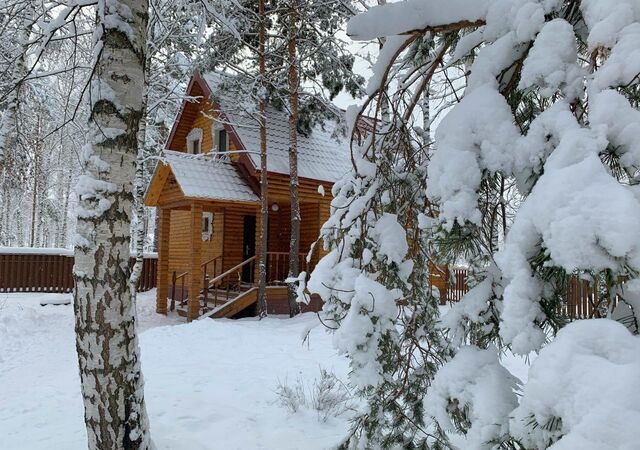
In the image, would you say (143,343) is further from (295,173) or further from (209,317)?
(295,173)

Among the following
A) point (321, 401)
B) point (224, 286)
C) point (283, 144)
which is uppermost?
point (283, 144)

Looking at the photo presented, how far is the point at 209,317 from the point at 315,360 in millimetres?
4157

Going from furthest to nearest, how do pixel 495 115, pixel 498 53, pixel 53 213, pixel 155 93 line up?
pixel 53 213, pixel 155 93, pixel 498 53, pixel 495 115

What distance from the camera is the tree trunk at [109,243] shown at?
110 inches

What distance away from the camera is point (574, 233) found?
998mm

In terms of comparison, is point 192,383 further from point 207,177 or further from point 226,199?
point 207,177

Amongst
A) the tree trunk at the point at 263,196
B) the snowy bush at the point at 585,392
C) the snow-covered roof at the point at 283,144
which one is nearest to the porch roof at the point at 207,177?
the tree trunk at the point at 263,196

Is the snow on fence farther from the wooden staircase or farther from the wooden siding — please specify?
the wooden staircase

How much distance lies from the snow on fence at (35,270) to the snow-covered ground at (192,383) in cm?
467

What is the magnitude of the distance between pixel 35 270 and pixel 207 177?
861 cm

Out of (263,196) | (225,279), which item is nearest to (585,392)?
(263,196)

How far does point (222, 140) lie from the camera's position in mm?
13469

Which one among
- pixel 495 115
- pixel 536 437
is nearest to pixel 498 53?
pixel 495 115

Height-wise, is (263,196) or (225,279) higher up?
(263,196)
